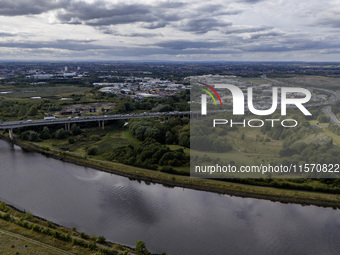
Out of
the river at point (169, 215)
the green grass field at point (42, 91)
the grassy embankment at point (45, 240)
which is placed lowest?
the river at point (169, 215)

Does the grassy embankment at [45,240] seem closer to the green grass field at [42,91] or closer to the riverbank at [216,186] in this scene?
the riverbank at [216,186]

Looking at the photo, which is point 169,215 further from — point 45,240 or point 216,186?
point 45,240

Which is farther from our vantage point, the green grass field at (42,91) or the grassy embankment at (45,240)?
the green grass field at (42,91)

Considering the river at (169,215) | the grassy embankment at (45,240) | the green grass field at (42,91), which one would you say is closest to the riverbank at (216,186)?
the river at (169,215)

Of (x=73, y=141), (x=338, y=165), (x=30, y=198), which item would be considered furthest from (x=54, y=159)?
(x=338, y=165)

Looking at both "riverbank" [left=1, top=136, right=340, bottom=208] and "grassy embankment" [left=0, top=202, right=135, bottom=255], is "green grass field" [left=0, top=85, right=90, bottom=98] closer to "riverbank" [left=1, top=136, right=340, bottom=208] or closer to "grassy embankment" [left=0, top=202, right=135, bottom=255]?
"riverbank" [left=1, top=136, right=340, bottom=208]

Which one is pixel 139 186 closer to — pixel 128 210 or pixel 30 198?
pixel 128 210
